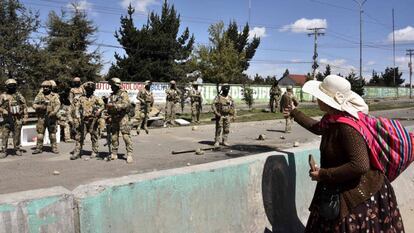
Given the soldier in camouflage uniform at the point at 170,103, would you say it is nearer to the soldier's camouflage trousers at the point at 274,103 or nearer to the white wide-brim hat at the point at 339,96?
the soldier's camouflage trousers at the point at 274,103

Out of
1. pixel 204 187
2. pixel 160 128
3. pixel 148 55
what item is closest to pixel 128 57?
pixel 148 55

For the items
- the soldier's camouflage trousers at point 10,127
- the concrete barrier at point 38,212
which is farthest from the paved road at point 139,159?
the concrete barrier at point 38,212

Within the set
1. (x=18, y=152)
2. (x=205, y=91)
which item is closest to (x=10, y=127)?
(x=18, y=152)

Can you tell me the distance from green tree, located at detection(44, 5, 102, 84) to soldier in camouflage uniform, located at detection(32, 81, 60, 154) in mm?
14158

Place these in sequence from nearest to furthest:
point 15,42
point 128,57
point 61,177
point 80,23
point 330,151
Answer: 1. point 330,151
2. point 61,177
3. point 15,42
4. point 80,23
5. point 128,57

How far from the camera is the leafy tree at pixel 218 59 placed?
43.8 metres

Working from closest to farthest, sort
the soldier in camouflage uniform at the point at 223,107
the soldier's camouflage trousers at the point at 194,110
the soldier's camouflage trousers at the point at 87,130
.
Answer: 1. the soldier's camouflage trousers at the point at 87,130
2. the soldier in camouflage uniform at the point at 223,107
3. the soldier's camouflage trousers at the point at 194,110

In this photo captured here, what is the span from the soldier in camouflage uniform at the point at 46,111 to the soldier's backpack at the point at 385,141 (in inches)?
394

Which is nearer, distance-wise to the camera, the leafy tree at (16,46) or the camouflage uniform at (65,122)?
the camouflage uniform at (65,122)

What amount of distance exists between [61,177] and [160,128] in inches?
361

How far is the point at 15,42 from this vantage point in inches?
824

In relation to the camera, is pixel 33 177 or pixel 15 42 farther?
pixel 15 42

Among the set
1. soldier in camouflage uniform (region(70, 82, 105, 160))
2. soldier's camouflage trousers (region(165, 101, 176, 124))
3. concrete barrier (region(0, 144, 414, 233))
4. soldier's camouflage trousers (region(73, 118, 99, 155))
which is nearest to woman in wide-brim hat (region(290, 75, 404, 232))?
concrete barrier (region(0, 144, 414, 233))

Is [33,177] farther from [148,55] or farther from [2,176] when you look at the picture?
[148,55]
